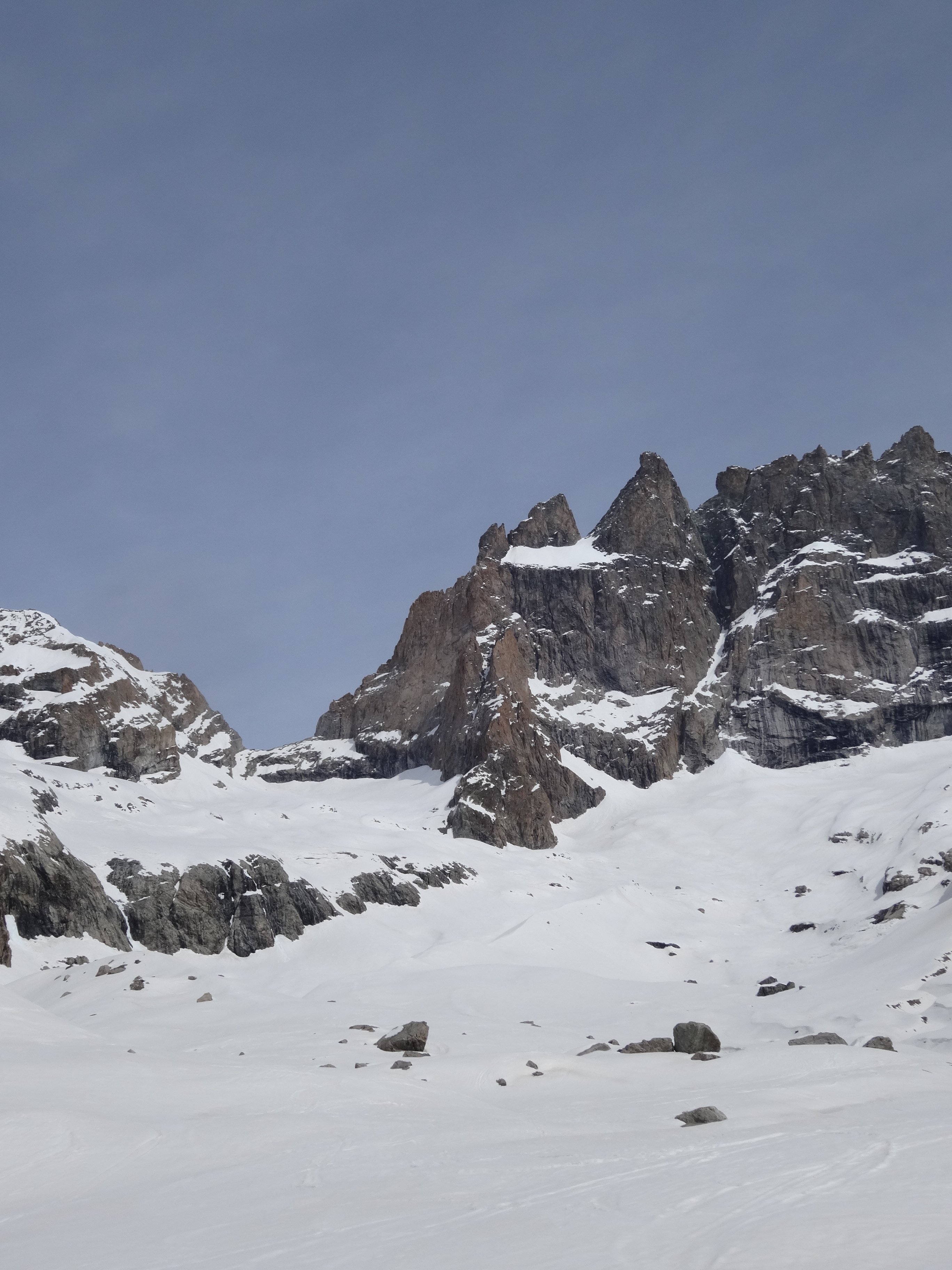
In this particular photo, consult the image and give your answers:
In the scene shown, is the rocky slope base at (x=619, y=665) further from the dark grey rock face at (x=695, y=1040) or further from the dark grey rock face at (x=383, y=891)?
the dark grey rock face at (x=695, y=1040)

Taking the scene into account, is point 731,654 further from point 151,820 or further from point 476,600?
point 151,820

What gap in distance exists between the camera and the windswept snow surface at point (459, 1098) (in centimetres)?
900

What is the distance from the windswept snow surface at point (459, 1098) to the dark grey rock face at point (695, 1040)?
20.8 inches

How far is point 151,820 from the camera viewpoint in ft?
250

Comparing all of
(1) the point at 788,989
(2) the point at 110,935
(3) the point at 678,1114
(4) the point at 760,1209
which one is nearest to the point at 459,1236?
(4) the point at 760,1209

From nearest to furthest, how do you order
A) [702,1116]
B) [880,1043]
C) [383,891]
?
[702,1116] → [880,1043] → [383,891]

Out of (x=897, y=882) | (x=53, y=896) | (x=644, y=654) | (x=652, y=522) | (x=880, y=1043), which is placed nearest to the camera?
(x=880, y=1043)

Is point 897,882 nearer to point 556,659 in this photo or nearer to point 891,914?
point 891,914

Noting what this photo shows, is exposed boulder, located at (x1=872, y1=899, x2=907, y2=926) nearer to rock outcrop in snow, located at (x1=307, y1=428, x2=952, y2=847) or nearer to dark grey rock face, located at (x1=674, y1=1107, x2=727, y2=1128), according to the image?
rock outcrop in snow, located at (x1=307, y1=428, x2=952, y2=847)

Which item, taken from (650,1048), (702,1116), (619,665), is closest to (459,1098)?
(702,1116)

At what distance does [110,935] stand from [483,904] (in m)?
31.7

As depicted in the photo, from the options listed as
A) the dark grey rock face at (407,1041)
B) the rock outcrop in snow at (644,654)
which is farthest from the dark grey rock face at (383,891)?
the dark grey rock face at (407,1041)

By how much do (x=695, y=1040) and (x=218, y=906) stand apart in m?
40.5

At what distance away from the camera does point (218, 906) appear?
202ft
